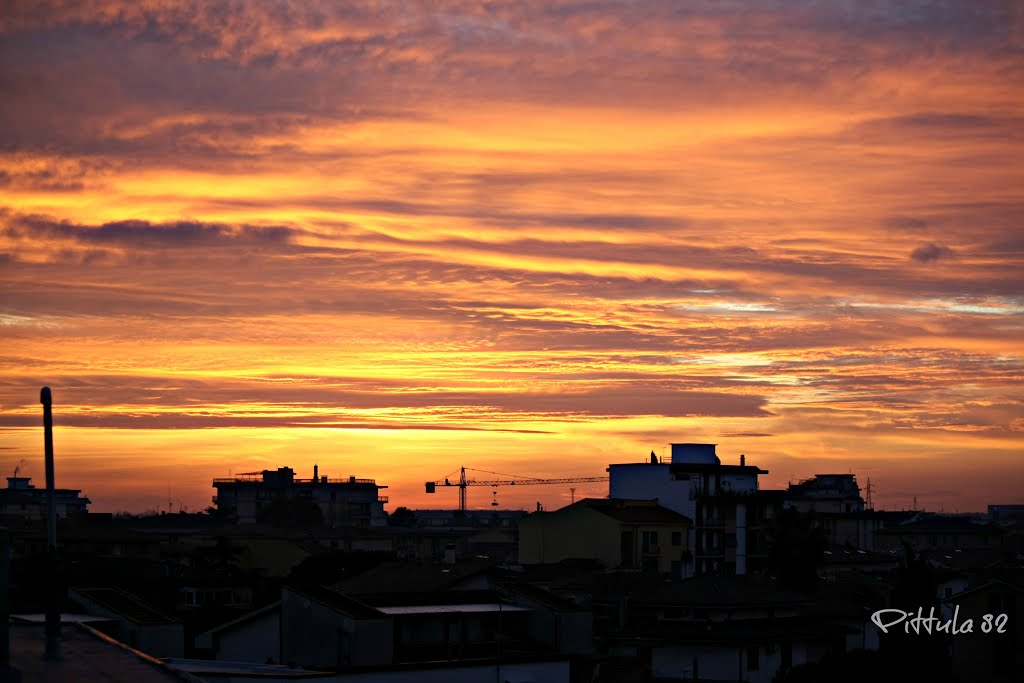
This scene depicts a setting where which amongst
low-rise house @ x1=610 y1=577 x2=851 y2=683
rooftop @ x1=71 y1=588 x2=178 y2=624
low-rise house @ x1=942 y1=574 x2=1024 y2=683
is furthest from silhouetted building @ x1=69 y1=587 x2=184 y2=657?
low-rise house @ x1=942 y1=574 x2=1024 y2=683

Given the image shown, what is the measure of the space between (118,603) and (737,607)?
89.3 ft

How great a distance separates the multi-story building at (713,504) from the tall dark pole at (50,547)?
292ft

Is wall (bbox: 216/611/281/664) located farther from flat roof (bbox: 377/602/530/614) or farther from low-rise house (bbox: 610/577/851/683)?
low-rise house (bbox: 610/577/851/683)

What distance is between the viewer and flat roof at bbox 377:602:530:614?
4919 cm

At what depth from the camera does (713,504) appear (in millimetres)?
116125

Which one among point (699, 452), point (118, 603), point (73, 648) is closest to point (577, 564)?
point (699, 452)

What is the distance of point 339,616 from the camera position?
46.3m

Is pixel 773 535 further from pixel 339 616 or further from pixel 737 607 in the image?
pixel 339 616

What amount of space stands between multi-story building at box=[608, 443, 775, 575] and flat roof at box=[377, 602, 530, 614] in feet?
201

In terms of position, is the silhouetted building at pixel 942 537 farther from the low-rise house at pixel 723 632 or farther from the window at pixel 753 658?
the window at pixel 753 658

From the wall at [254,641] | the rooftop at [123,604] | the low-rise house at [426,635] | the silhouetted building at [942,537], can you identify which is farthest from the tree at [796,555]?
the silhouetted building at [942,537]

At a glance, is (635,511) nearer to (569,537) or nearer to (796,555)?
(569,537)

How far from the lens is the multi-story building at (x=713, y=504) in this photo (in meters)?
114

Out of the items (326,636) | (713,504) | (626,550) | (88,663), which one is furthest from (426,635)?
(713,504)
